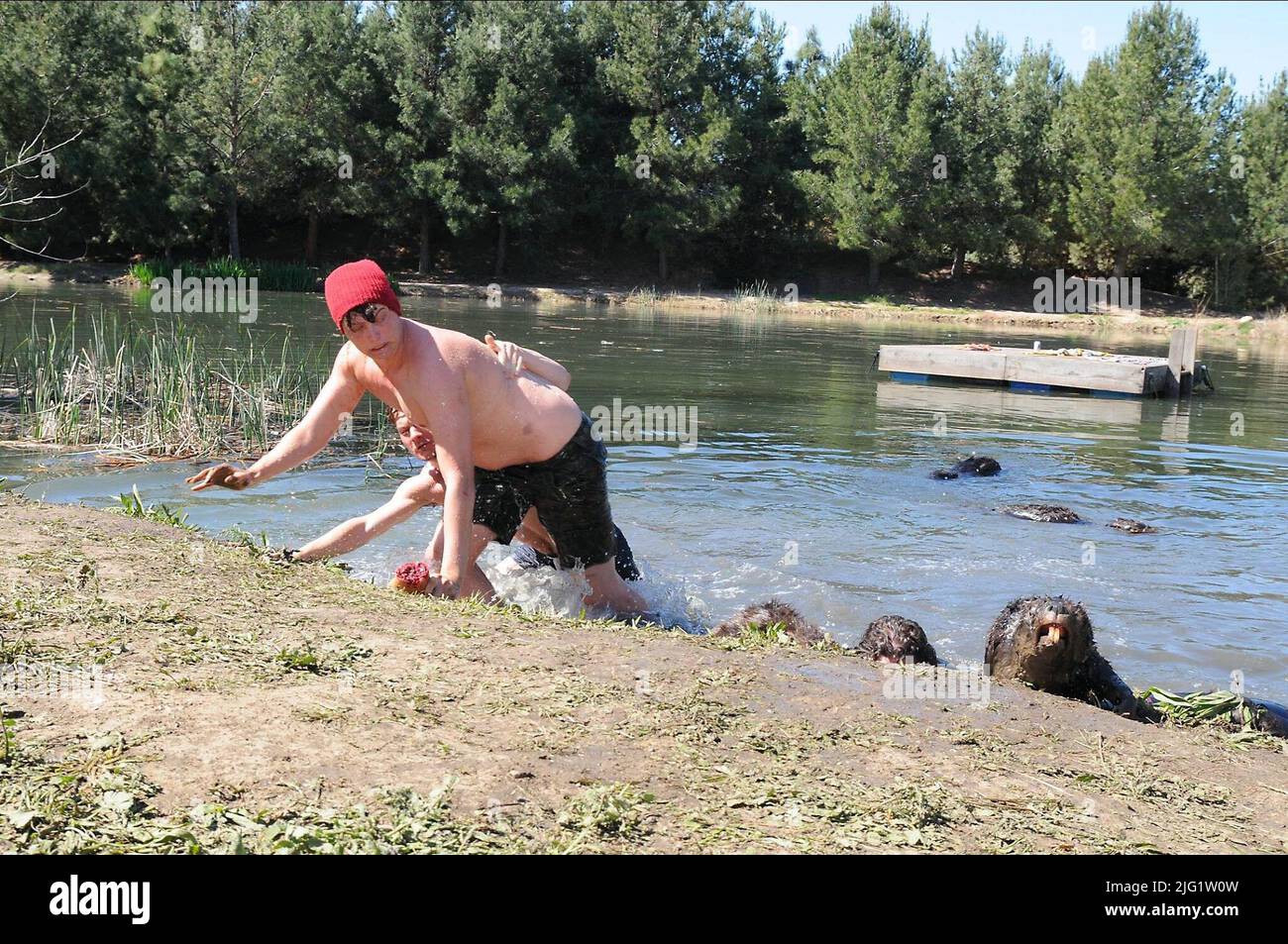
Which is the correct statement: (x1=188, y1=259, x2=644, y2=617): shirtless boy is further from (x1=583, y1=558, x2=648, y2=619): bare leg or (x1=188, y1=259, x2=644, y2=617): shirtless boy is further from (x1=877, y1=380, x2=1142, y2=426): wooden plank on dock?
(x1=877, y1=380, x2=1142, y2=426): wooden plank on dock

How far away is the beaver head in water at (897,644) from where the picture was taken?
23.2 feet

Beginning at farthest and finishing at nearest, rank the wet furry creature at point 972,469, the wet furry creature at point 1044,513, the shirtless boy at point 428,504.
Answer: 1. the wet furry creature at point 972,469
2. the wet furry creature at point 1044,513
3. the shirtless boy at point 428,504

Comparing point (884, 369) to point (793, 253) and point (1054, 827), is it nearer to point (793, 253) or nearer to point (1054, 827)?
point (1054, 827)

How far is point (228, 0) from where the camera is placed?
49.5m

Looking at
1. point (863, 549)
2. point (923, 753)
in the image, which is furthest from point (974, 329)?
point (923, 753)

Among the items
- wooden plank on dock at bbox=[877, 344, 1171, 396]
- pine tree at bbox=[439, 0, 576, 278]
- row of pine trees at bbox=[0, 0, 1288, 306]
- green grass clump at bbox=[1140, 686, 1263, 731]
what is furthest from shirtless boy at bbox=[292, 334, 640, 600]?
pine tree at bbox=[439, 0, 576, 278]

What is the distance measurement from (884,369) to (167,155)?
3353 cm

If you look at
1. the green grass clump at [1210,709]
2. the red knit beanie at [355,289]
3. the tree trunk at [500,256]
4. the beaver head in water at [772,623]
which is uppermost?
the tree trunk at [500,256]

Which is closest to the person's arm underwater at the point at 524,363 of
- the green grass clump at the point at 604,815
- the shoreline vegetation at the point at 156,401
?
the green grass clump at the point at 604,815

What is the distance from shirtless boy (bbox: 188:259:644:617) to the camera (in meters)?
5.96

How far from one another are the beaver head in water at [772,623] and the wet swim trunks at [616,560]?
73 cm

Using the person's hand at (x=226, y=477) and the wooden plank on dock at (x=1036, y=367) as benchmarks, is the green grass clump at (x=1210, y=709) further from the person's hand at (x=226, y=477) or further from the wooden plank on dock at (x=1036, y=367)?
the wooden plank on dock at (x=1036, y=367)

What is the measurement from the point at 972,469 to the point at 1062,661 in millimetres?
8280
